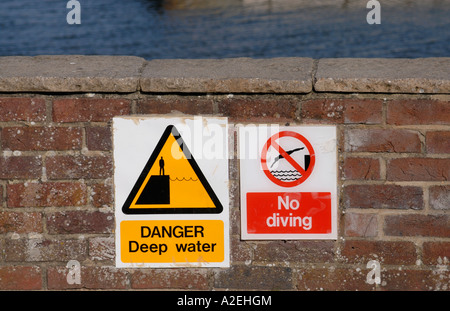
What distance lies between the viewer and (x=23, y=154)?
2293 mm

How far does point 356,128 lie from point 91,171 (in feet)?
2.87

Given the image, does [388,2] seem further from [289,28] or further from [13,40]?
[13,40]

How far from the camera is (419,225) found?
225 cm

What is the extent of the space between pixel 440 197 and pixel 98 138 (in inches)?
44.2

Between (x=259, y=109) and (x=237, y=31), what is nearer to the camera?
(x=259, y=109)

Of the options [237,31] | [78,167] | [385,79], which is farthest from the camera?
[237,31]

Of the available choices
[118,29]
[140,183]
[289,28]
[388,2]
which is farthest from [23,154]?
[388,2]

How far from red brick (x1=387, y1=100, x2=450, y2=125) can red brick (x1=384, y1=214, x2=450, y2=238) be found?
0.31m

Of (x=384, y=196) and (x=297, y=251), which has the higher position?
(x=384, y=196)

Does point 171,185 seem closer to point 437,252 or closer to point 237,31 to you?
point 437,252

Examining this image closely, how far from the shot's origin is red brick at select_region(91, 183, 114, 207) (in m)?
2.30

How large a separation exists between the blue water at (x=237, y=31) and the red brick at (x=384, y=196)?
4902mm

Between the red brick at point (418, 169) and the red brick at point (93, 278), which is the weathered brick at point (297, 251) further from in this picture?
the red brick at point (93, 278)

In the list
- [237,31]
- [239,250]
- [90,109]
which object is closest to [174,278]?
[239,250]
